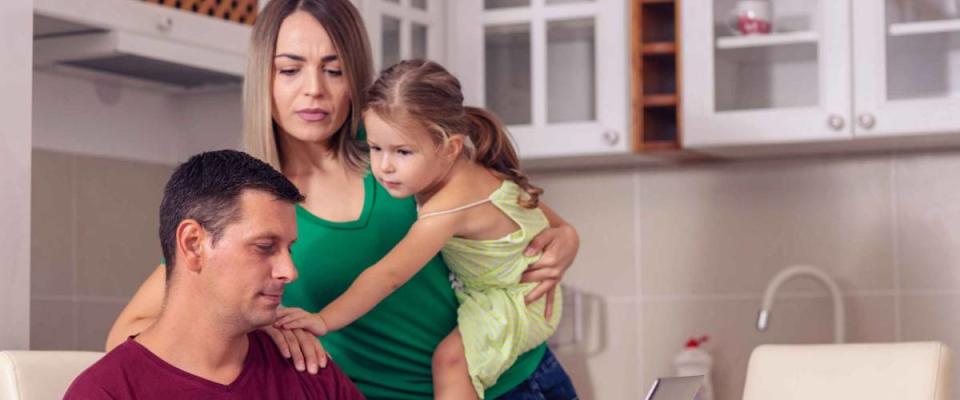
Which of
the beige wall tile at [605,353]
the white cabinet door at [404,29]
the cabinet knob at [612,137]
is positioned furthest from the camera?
the beige wall tile at [605,353]

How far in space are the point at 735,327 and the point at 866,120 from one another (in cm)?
67

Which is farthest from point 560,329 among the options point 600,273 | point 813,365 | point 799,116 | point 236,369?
point 236,369

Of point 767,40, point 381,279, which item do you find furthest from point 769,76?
point 381,279

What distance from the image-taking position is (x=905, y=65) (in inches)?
125

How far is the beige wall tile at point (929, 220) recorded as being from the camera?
3.42 m

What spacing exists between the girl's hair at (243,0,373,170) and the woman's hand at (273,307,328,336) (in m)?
0.28

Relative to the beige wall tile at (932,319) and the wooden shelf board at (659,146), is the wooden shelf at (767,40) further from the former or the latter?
the beige wall tile at (932,319)

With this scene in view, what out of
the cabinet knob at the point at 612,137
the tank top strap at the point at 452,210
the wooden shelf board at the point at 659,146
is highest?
the cabinet knob at the point at 612,137

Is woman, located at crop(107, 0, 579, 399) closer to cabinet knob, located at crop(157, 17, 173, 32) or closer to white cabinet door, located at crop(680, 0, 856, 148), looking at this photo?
cabinet knob, located at crop(157, 17, 173, 32)

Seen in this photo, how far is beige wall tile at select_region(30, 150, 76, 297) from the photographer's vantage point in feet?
9.59

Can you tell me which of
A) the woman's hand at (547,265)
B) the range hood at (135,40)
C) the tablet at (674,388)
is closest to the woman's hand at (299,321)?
the woman's hand at (547,265)

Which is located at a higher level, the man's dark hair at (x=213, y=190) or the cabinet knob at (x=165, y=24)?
the cabinet knob at (x=165, y=24)

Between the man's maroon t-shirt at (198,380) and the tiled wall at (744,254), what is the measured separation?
5.97 feet

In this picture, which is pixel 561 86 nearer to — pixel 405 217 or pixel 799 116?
pixel 799 116
